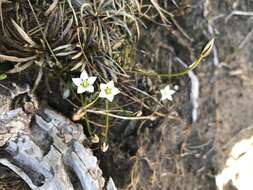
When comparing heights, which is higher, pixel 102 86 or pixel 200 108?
pixel 102 86

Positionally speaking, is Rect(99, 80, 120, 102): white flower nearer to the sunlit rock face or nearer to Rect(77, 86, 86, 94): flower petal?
Rect(77, 86, 86, 94): flower petal

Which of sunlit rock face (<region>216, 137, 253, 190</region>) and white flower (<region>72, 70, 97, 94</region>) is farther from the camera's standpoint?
sunlit rock face (<region>216, 137, 253, 190</region>)

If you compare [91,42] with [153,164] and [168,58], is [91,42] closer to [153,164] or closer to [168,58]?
[168,58]

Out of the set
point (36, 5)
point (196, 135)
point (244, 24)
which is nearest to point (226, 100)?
point (196, 135)

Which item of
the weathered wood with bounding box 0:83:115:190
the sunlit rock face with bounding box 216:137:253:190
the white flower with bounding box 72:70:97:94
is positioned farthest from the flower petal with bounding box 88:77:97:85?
the sunlit rock face with bounding box 216:137:253:190

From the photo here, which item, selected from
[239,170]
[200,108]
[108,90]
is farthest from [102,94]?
[239,170]

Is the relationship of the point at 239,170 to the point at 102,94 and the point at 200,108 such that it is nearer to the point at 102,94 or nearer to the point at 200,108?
the point at 200,108

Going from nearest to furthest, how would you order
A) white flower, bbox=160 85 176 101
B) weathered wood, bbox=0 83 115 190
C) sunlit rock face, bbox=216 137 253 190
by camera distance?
weathered wood, bbox=0 83 115 190 < white flower, bbox=160 85 176 101 < sunlit rock face, bbox=216 137 253 190

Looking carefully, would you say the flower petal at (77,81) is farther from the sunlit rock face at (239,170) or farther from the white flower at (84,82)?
the sunlit rock face at (239,170)
